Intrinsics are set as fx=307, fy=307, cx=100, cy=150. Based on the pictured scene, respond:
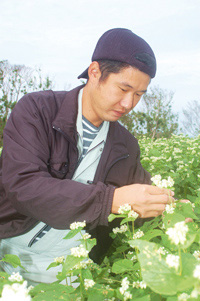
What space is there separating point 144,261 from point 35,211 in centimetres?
109

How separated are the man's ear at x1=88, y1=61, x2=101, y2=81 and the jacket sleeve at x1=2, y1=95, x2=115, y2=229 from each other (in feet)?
1.74

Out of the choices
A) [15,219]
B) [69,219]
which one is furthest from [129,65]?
[15,219]

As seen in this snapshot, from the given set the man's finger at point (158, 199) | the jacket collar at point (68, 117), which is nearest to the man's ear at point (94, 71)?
the jacket collar at point (68, 117)

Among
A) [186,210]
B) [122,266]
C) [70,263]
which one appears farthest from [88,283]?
[186,210]

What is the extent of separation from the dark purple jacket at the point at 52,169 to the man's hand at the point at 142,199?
0.05m

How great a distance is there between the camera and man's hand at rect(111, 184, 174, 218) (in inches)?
61.9

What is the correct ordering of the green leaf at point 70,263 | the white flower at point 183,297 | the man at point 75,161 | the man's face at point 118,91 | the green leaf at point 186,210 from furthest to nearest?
the man's face at point 118,91
the man at point 75,161
the green leaf at point 186,210
the green leaf at point 70,263
the white flower at point 183,297

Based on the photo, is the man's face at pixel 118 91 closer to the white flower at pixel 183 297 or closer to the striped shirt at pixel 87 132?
the striped shirt at pixel 87 132

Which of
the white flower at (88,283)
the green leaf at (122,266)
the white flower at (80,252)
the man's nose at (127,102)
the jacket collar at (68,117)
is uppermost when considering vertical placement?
the man's nose at (127,102)

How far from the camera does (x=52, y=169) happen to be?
2225mm

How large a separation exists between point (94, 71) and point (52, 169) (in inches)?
30.3

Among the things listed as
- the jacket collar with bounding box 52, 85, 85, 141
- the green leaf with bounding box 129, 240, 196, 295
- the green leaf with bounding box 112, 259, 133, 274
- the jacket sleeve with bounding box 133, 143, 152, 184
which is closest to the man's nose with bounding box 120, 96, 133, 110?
the jacket collar with bounding box 52, 85, 85, 141

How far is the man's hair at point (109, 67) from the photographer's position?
2025 millimetres

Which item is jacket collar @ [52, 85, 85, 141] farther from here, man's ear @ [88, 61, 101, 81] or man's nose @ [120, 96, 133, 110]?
man's nose @ [120, 96, 133, 110]
